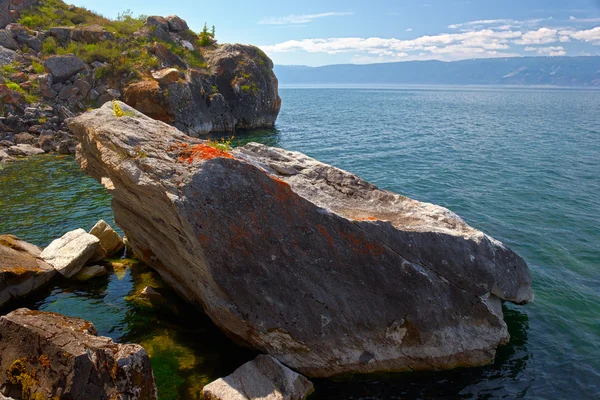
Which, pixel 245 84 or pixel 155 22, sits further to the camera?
pixel 155 22

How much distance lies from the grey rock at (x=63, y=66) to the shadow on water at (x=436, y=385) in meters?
49.7

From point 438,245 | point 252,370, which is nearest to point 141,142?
point 252,370

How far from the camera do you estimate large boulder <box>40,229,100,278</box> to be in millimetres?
17156

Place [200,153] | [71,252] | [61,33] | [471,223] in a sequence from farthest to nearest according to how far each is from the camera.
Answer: [61,33], [471,223], [71,252], [200,153]

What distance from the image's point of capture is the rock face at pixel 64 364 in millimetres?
9141

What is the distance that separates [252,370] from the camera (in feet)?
38.4

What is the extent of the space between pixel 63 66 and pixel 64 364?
49.1 meters

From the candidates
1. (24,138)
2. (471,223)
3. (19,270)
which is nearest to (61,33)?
(24,138)

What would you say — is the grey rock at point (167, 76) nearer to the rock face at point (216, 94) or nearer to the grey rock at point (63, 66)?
the rock face at point (216, 94)

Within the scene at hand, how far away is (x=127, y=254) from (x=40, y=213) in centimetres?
857

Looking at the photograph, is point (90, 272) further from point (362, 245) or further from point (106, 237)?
point (362, 245)

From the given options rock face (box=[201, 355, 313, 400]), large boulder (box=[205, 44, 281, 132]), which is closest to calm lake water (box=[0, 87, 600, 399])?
rock face (box=[201, 355, 313, 400])

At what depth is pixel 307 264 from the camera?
1255cm

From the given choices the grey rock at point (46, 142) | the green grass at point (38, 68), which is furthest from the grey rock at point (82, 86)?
the grey rock at point (46, 142)
